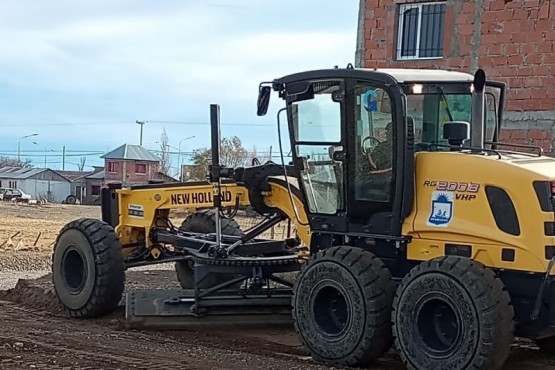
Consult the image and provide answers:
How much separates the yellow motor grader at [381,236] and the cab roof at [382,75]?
13 mm

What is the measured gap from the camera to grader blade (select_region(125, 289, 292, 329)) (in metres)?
10.4

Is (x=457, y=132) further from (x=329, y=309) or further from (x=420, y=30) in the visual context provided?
(x=420, y=30)

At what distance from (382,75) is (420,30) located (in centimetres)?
780

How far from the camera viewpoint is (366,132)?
8781 mm

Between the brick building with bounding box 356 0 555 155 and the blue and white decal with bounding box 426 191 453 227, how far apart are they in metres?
6.51

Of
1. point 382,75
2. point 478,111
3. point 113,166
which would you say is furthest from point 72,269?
point 113,166

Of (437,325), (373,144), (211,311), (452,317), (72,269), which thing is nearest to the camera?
(452,317)

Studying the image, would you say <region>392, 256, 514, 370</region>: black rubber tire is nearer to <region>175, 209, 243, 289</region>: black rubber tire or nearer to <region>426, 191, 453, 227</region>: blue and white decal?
<region>426, 191, 453, 227</region>: blue and white decal

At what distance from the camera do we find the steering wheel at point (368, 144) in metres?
8.70

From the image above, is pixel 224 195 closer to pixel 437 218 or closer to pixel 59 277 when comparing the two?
pixel 59 277

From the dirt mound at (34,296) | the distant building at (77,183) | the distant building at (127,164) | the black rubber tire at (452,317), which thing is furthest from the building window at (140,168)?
the black rubber tire at (452,317)

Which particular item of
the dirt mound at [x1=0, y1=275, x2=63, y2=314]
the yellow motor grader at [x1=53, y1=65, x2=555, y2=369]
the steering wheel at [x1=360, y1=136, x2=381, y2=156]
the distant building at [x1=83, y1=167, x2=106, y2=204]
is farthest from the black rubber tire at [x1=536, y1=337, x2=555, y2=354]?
the distant building at [x1=83, y1=167, x2=106, y2=204]

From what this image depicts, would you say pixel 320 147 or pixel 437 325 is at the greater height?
pixel 320 147

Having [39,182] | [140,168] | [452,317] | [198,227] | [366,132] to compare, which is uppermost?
[366,132]
